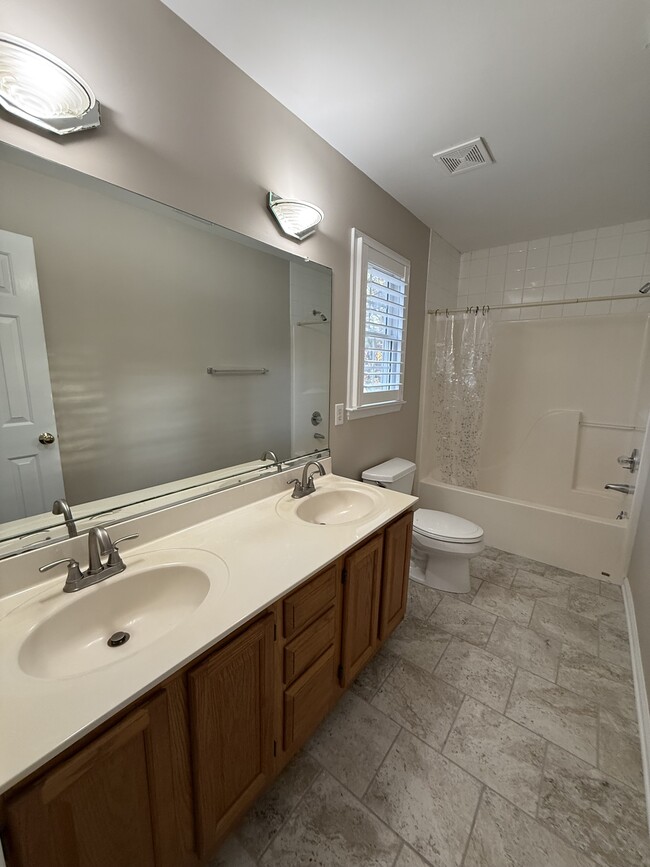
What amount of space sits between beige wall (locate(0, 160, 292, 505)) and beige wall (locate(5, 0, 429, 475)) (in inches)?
3.6

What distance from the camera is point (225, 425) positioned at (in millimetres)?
1496

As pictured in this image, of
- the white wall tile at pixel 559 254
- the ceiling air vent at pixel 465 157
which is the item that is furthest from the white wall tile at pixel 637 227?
the ceiling air vent at pixel 465 157

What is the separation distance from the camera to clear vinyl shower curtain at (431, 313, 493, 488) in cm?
264

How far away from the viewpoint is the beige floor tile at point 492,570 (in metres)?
2.23

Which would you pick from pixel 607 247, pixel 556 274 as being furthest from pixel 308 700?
pixel 607 247

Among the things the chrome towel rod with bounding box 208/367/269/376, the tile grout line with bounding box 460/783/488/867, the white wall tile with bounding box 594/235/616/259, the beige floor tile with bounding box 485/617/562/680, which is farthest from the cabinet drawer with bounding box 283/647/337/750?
the white wall tile with bounding box 594/235/616/259

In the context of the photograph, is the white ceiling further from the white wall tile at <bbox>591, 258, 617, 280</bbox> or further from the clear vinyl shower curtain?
the clear vinyl shower curtain

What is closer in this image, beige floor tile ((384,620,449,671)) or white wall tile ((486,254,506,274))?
beige floor tile ((384,620,449,671))

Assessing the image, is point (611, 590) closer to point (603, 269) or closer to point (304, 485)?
point (304, 485)

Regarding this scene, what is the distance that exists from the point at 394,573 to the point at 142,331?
1422mm

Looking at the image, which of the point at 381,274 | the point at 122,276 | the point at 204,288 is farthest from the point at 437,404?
the point at 122,276

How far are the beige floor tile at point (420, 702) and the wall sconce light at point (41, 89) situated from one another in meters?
2.16

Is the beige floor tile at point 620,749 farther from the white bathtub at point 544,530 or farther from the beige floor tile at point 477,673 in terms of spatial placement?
the white bathtub at point 544,530

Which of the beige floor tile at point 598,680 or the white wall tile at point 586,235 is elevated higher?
A: the white wall tile at point 586,235
